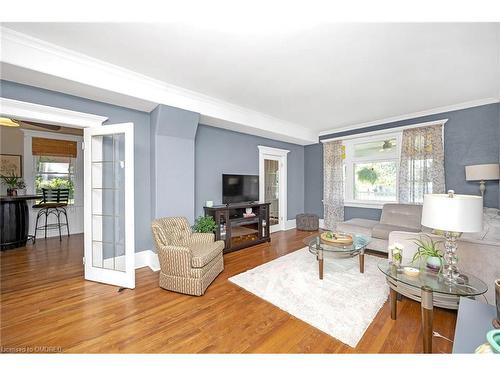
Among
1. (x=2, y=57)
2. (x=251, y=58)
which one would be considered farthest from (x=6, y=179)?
(x=251, y=58)

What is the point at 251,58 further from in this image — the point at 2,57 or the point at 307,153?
the point at 307,153

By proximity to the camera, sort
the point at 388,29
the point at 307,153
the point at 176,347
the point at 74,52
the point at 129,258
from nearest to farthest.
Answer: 1. the point at 176,347
2. the point at 388,29
3. the point at 74,52
4. the point at 129,258
5. the point at 307,153

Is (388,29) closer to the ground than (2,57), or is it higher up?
higher up

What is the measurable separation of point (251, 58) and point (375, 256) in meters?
3.48

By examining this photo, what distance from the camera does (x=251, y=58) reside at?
7.29ft

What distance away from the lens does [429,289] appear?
145 cm

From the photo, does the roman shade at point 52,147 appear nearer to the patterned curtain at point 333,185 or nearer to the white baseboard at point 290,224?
the white baseboard at point 290,224

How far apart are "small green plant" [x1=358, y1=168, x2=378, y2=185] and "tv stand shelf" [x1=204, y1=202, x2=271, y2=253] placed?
2501mm

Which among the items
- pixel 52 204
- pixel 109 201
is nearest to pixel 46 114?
pixel 109 201

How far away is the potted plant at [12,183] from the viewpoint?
13.4 feet

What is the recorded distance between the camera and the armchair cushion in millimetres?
2279

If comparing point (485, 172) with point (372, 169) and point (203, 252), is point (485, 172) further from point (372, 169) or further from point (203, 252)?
point (203, 252)

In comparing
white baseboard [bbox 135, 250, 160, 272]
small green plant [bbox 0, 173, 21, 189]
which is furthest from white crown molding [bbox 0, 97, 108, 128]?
small green plant [bbox 0, 173, 21, 189]

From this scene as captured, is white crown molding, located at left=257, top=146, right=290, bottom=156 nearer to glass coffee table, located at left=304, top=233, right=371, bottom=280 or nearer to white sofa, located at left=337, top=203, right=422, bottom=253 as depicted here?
white sofa, located at left=337, top=203, right=422, bottom=253
